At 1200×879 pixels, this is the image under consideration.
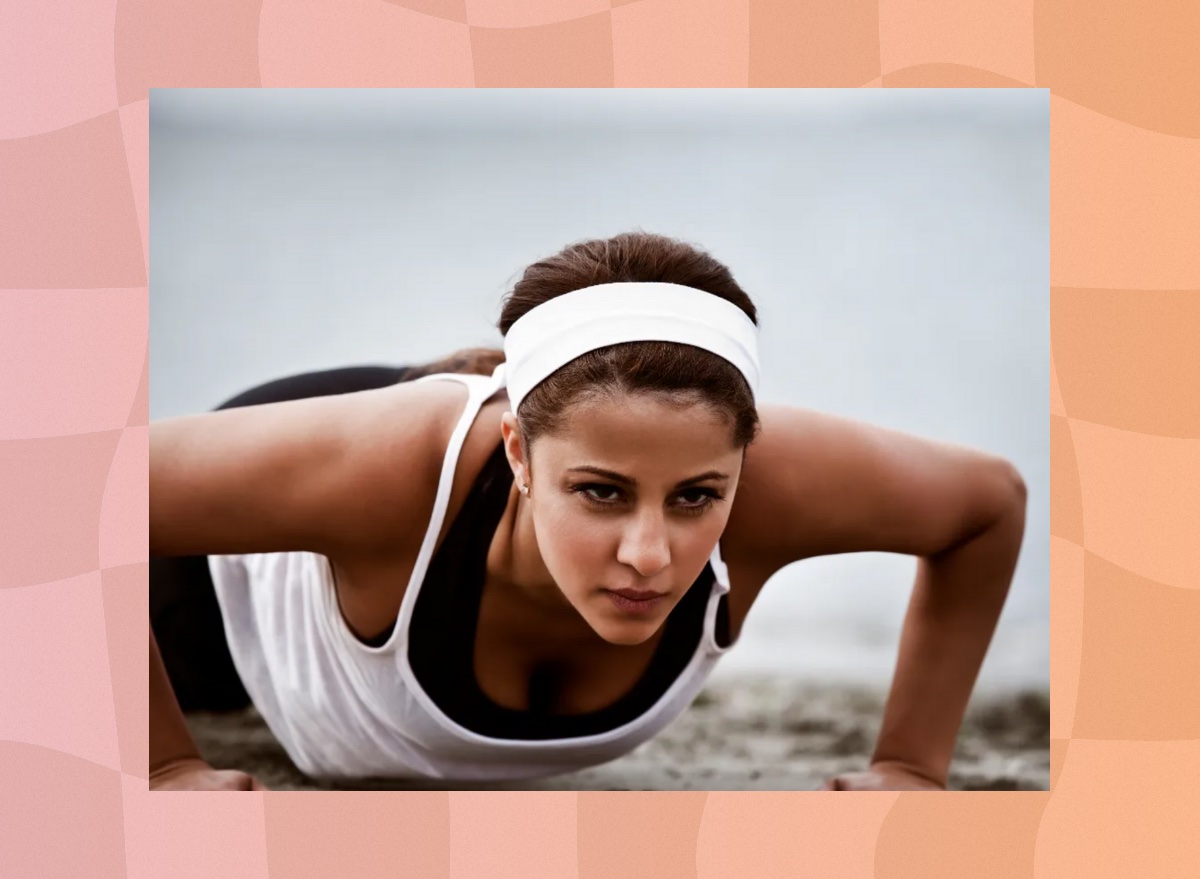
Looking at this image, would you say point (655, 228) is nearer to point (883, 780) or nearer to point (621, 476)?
point (621, 476)

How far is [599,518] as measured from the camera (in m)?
1.19

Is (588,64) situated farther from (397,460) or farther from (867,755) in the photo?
(867,755)

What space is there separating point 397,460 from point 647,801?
50cm

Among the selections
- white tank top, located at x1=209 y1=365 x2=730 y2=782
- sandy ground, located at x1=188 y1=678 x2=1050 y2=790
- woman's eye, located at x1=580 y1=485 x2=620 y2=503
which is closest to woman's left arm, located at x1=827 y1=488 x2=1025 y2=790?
sandy ground, located at x1=188 y1=678 x2=1050 y2=790

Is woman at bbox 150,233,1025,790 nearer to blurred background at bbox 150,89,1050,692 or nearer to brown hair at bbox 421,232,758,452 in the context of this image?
brown hair at bbox 421,232,758,452

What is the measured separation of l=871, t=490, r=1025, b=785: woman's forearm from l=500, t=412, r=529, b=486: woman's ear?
0.65 meters

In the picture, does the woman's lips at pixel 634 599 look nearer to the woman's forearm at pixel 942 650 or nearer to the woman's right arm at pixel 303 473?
the woman's right arm at pixel 303 473

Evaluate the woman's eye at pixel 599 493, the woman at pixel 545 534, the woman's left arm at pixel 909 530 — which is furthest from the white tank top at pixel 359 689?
the woman's eye at pixel 599 493

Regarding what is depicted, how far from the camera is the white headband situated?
1182 mm

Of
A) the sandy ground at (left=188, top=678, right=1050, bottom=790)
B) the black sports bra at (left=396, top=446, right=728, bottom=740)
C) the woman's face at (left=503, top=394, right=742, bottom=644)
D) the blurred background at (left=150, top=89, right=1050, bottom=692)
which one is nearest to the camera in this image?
the woman's face at (left=503, top=394, right=742, bottom=644)

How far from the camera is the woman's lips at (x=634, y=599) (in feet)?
3.99

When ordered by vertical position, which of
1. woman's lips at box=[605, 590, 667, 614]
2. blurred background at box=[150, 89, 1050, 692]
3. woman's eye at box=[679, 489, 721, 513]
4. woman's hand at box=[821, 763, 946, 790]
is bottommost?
woman's hand at box=[821, 763, 946, 790]

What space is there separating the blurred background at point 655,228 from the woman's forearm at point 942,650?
76 mm

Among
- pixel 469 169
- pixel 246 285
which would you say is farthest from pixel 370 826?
pixel 469 169
